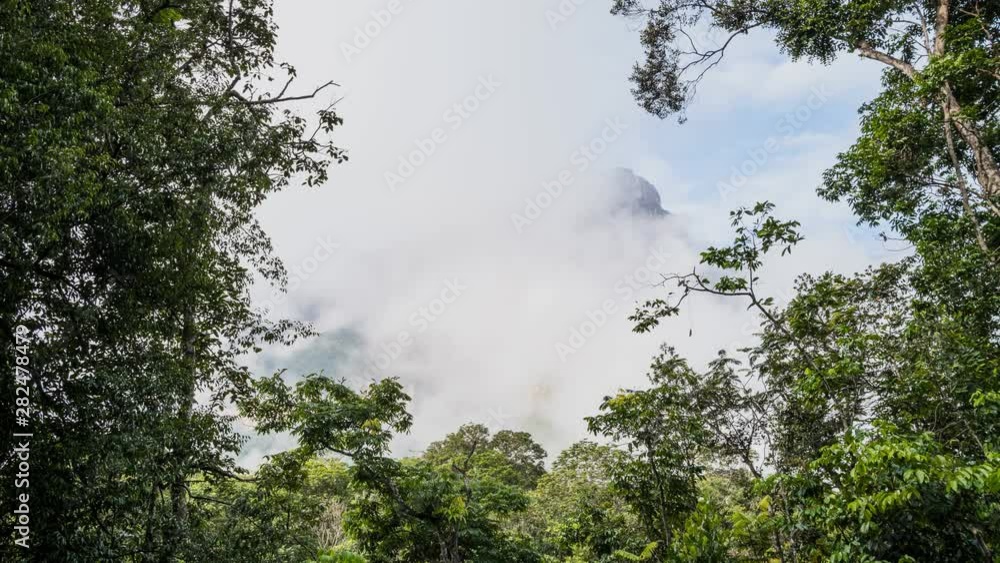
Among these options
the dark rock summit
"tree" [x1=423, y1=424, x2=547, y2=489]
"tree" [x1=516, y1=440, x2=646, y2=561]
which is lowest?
"tree" [x1=516, y1=440, x2=646, y2=561]

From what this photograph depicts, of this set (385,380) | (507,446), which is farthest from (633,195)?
(385,380)

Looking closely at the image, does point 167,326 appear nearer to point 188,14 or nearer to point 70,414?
point 70,414

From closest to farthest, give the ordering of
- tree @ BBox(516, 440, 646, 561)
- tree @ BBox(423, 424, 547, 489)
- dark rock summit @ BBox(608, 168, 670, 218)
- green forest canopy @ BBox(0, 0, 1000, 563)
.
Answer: green forest canopy @ BBox(0, 0, 1000, 563) → tree @ BBox(516, 440, 646, 561) → tree @ BBox(423, 424, 547, 489) → dark rock summit @ BBox(608, 168, 670, 218)

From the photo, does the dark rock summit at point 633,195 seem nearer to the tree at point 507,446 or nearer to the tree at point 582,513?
the tree at point 507,446

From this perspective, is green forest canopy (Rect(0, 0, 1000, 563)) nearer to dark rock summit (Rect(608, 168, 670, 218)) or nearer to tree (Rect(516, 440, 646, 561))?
tree (Rect(516, 440, 646, 561))

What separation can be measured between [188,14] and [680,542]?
10.4 meters

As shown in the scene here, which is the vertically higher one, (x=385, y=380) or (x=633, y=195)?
(x=633, y=195)

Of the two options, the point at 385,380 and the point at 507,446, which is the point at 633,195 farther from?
the point at 385,380

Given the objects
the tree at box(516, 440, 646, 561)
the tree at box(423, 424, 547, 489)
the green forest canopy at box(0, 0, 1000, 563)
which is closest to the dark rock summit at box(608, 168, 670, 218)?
the tree at box(423, 424, 547, 489)

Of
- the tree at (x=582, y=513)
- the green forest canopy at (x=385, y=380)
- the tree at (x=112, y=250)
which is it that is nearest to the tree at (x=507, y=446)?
the tree at (x=582, y=513)

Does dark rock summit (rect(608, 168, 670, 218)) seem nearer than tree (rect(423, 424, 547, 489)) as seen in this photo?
No

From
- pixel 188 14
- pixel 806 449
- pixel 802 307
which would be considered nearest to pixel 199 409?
pixel 188 14

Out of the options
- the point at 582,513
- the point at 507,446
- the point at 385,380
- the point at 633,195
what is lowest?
the point at 582,513

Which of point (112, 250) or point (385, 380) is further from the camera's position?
point (385, 380)
